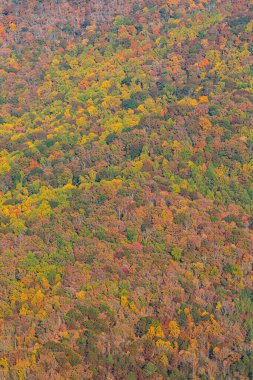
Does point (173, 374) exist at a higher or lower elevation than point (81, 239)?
lower

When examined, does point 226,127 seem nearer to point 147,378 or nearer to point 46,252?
point 46,252

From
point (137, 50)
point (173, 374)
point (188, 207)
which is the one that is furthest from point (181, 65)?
point (173, 374)

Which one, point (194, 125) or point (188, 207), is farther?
point (194, 125)

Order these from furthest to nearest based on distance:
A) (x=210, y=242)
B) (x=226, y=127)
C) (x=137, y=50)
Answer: (x=137, y=50)
(x=226, y=127)
(x=210, y=242)

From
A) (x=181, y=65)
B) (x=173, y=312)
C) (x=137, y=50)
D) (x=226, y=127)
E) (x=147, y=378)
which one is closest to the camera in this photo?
(x=147, y=378)

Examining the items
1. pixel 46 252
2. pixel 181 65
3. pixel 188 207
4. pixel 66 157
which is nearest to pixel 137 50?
pixel 181 65

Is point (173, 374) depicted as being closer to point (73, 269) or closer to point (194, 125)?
point (73, 269)
